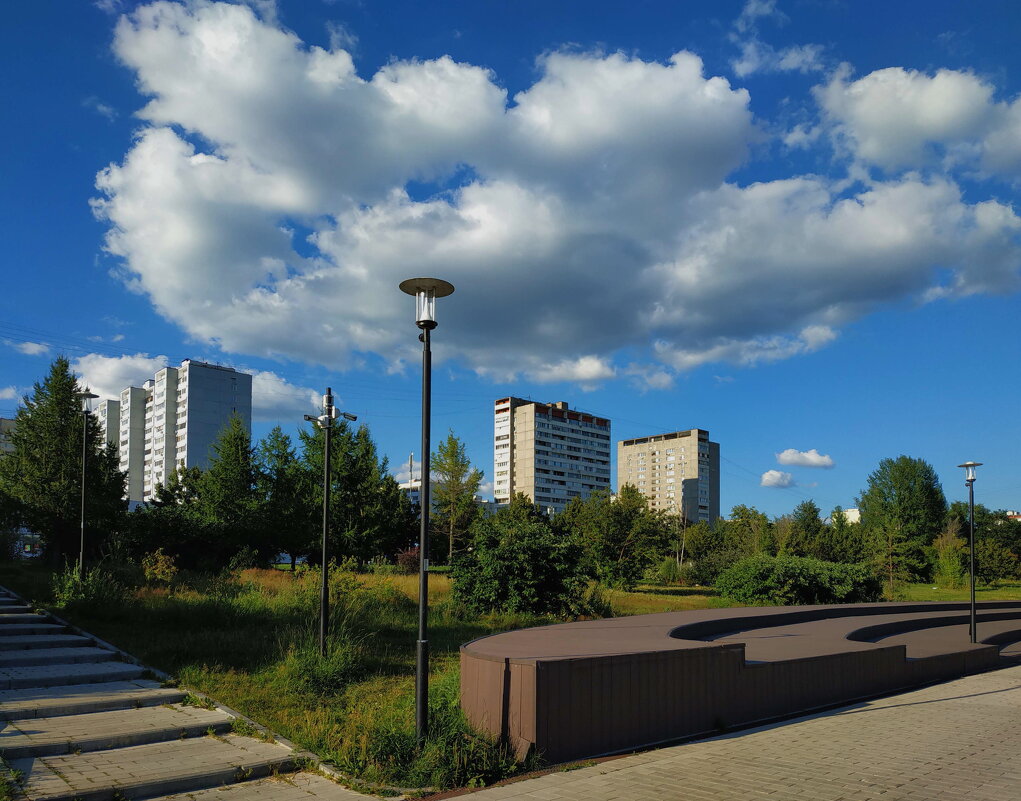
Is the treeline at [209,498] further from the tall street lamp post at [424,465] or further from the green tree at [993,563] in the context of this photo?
the green tree at [993,563]

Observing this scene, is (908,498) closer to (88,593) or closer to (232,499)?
(232,499)

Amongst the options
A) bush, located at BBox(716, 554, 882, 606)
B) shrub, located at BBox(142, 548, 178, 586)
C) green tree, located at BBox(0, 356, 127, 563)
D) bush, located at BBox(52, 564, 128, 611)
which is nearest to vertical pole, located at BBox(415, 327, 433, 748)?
bush, located at BBox(52, 564, 128, 611)

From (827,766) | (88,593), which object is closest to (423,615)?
(827,766)

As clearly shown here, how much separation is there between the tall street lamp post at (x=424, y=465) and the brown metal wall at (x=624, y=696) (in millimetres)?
676

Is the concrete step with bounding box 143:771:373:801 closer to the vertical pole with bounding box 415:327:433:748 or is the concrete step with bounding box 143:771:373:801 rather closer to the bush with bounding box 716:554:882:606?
the vertical pole with bounding box 415:327:433:748

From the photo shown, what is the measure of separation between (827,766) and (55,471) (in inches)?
1080

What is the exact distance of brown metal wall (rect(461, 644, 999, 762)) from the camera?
682cm

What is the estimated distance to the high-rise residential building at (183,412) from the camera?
99.5 meters

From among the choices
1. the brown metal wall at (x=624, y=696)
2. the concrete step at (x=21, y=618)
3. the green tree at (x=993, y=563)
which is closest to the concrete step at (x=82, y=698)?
the brown metal wall at (x=624, y=696)

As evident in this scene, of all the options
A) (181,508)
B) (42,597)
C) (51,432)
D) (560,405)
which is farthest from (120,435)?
(42,597)

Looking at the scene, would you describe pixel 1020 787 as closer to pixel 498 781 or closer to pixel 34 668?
pixel 498 781

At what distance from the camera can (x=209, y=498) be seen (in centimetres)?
3575

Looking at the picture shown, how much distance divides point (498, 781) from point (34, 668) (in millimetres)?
7845

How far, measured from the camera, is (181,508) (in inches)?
1390
